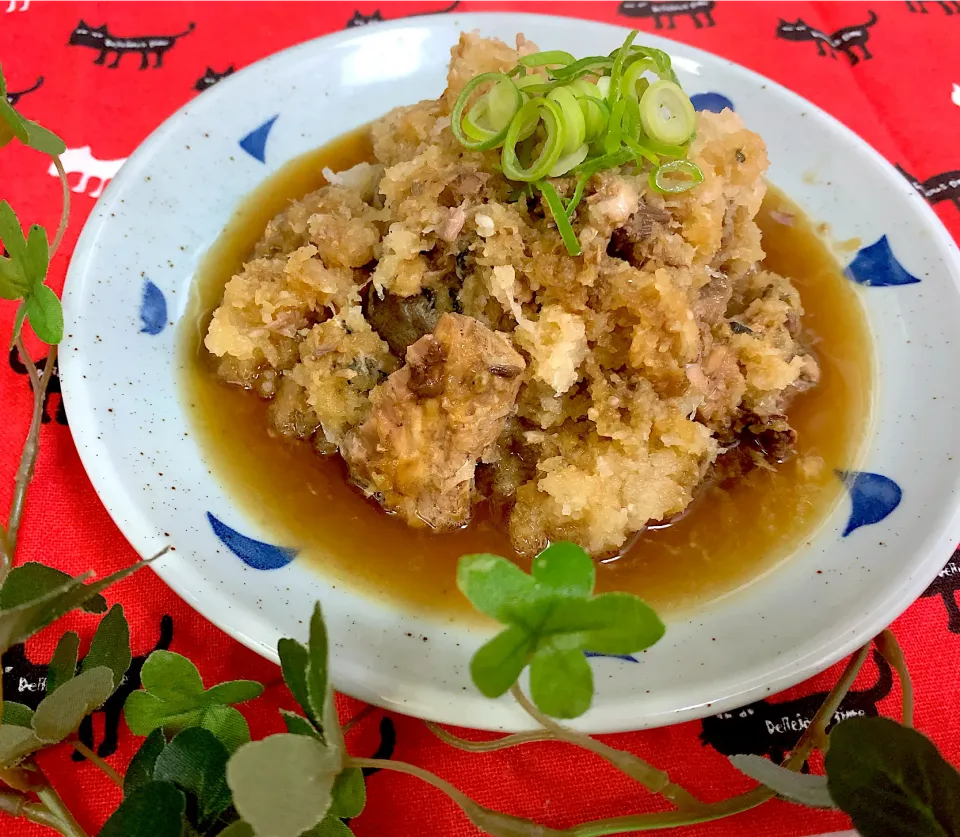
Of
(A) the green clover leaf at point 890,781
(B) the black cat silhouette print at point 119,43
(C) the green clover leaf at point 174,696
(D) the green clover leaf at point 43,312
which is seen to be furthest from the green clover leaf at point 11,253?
(A) the green clover leaf at point 890,781

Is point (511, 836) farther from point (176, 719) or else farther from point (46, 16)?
point (46, 16)

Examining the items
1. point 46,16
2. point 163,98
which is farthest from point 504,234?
point 46,16

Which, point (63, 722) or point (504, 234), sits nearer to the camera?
point (63, 722)

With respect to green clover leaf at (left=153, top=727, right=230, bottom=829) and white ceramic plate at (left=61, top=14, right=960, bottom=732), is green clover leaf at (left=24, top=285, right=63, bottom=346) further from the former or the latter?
green clover leaf at (left=153, top=727, right=230, bottom=829)

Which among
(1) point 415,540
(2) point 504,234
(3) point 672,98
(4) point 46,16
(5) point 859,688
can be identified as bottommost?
(5) point 859,688

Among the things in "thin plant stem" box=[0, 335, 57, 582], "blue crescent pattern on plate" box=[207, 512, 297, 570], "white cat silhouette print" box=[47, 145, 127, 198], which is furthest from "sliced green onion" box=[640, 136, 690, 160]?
"white cat silhouette print" box=[47, 145, 127, 198]

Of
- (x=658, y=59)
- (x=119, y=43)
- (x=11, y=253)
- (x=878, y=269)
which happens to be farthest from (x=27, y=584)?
(x=119, y=43)
